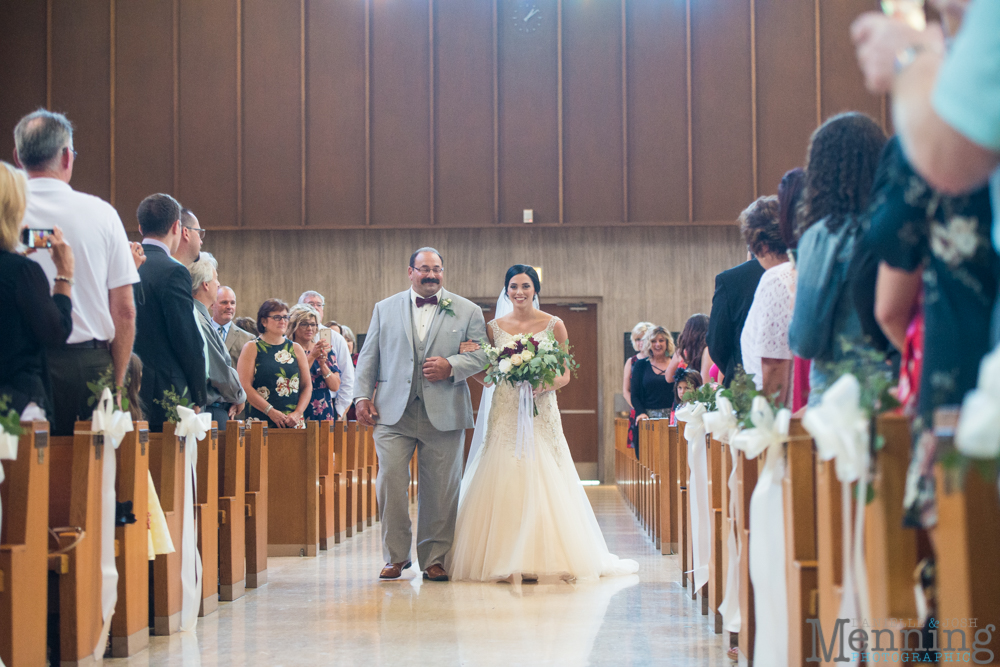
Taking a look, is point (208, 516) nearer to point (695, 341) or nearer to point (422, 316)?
point (422, 316)

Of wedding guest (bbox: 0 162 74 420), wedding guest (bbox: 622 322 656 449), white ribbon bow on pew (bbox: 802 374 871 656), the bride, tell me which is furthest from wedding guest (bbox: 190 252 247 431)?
wedding guest (bbox: 622 322 656 449)

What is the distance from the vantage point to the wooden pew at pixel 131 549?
12.1 ft

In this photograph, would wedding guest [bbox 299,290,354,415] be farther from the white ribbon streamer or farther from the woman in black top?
the white ribbon streamer

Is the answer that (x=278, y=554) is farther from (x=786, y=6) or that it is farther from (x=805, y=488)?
(x=786, y=6)

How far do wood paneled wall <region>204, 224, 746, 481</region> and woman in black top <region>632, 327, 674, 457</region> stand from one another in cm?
461

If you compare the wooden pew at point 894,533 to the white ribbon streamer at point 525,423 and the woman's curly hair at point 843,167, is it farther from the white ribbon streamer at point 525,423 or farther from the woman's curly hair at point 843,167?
the white ribbon streamer at point 525,423

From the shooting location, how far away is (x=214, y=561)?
470cm

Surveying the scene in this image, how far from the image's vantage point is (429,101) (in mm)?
13062

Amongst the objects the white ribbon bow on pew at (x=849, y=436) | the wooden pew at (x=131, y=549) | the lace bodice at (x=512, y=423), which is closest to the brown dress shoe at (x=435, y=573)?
the lace bodice at (x=512, y=423)

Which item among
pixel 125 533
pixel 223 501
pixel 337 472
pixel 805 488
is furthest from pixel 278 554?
pixel 805 488

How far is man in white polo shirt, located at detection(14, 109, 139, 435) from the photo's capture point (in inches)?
140

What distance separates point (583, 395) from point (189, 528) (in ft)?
32.0

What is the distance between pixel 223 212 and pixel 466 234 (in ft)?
10.5

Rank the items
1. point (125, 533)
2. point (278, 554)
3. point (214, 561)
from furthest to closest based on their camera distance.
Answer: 1. point (278, 554)
2. point (214, 561)
3. point (125, 533)
